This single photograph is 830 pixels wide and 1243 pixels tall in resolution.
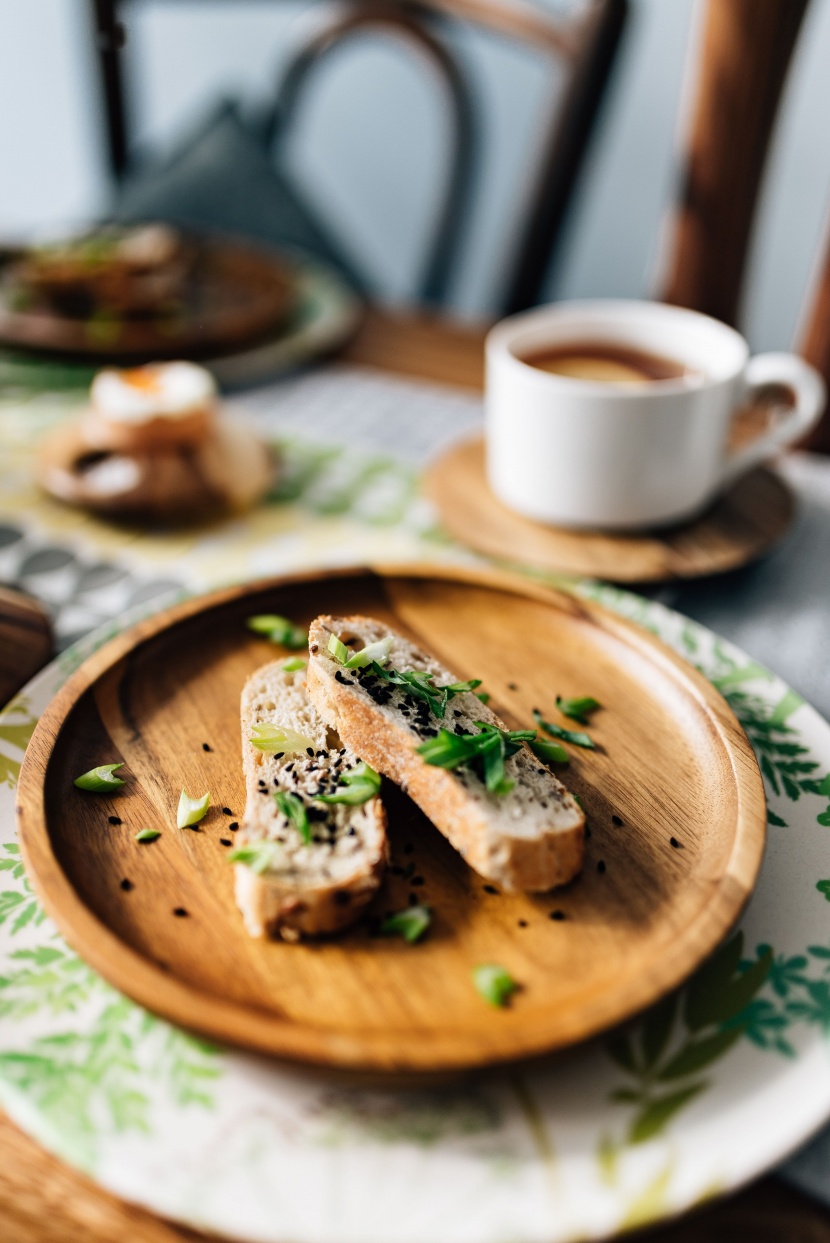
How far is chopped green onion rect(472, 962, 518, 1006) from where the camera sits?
658 millimetres

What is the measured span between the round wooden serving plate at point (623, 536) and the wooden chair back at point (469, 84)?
105 centimetres

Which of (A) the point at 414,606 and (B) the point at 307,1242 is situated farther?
(A) the point at 414,606

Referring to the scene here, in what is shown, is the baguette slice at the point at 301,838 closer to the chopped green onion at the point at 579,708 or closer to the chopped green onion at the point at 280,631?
the chopped green onion at the point at 280,631

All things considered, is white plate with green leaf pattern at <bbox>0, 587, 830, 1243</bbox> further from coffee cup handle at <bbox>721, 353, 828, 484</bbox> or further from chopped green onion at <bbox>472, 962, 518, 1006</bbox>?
coffee cup handle at <bbox>721, 353, 828, 484</bbox>

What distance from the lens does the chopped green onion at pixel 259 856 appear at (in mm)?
712

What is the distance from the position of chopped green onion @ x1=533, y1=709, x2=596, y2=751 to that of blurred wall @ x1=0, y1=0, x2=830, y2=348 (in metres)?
2.72

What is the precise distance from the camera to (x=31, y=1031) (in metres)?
0.65

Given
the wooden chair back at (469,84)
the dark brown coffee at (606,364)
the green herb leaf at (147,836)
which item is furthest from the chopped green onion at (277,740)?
the wooden chair back at (469,84)

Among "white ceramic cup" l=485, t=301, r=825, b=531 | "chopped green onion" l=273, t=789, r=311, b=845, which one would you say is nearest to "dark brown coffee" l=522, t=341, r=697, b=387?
"white ceramic cup" l=485, t=301, r=825, b=531

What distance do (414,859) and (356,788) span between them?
0.07 m

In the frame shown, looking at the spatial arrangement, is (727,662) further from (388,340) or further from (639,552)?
(388,340)

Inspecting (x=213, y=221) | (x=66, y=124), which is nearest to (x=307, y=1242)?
(x=213, y=221)

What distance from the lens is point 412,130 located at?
3.97m

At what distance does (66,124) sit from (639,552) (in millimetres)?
4313
